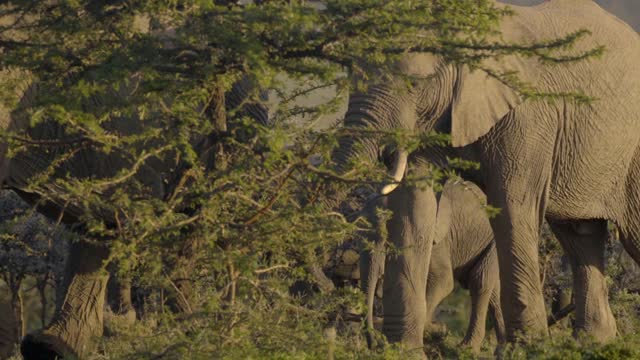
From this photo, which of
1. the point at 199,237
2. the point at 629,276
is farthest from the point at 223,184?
the point at 629,276

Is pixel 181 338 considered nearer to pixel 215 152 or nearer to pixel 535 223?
pixel 215 152

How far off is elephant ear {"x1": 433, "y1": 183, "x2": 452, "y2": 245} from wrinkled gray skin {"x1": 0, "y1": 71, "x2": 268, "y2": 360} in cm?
313

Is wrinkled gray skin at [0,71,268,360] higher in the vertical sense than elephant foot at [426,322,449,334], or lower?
higher

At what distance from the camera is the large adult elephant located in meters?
10.1

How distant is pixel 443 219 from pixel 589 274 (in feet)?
4.34

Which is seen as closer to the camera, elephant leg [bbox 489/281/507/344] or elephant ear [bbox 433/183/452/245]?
elephant ear [bbox 433/183/452/245]

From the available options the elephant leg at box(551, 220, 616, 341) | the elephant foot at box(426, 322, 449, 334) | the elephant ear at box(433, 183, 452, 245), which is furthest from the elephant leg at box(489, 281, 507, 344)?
the elephant leg at box(551, 220, 616, 341)

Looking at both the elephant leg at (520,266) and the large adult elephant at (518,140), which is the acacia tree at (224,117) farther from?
the elephant leg at (520,266)

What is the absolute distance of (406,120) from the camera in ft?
32.7

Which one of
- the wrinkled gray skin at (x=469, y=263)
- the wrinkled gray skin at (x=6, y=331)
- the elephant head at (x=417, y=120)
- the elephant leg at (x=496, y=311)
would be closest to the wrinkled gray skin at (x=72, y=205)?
the wrinkled gray skin at (x=6, y=331)

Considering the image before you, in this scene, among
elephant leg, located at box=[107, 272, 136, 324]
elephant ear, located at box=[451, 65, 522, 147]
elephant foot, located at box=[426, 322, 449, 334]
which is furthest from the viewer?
elephant foot, located at box=[426, 322, 449, 334]

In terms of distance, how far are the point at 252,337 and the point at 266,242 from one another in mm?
416

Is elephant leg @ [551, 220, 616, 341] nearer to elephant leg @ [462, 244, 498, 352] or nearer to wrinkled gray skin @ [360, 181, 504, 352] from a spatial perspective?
wrinkled gray skin @ [360, 181, 504, 352]

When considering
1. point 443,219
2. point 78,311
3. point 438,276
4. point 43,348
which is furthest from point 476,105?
point 438,276
